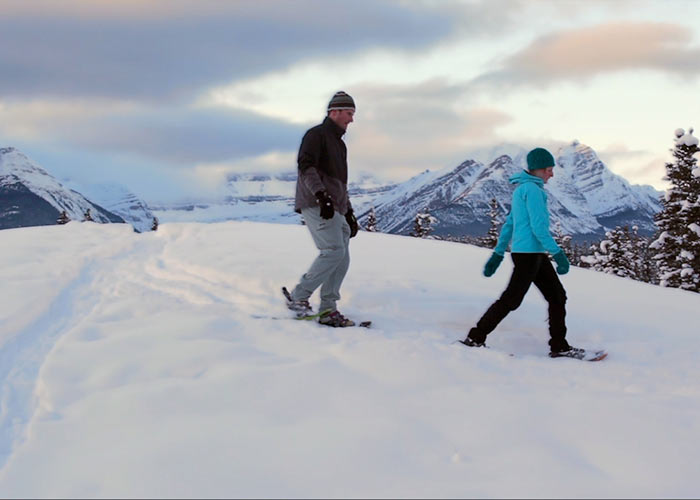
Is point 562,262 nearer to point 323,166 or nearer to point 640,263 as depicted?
point 323,166

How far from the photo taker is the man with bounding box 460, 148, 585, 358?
5352 mm

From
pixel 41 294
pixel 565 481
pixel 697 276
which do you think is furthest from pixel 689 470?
pixel 697 276

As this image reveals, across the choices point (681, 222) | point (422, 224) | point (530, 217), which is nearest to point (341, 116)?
point (530, 217)

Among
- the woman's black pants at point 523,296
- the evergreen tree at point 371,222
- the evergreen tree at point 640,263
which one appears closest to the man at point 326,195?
the woman's black pants at point 523,296

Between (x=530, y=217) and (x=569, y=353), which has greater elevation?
(x=530, y=217)

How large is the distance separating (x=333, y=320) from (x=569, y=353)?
233 cm

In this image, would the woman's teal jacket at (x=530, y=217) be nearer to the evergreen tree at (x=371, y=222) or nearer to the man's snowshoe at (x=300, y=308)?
the man's snowshoe at (x=300, y=308)

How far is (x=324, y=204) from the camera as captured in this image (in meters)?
5.39

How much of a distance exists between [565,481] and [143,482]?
1.94 metres

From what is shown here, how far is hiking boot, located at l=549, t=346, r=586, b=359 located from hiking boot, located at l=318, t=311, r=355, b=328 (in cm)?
202

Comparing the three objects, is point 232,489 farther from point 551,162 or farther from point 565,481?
point 551,162

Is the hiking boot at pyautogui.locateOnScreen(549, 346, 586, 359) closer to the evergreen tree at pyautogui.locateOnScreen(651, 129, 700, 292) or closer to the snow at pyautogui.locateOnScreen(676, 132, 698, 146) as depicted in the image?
the evergreen tree at pyautogui.locateOnScreen(651, 129, 700, 292)

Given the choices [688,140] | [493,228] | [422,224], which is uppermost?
[688,140]

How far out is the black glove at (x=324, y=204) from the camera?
5.40 m
